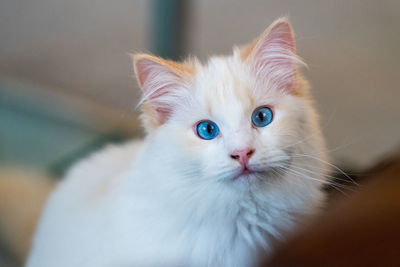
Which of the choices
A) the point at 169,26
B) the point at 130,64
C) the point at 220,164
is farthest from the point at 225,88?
the point at 130,64

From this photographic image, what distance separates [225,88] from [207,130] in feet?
0.30

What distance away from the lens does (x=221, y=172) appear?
0.92m

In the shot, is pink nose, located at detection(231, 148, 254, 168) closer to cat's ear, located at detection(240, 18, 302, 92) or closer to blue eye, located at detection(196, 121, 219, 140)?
blue eye, located at detection(196, 121, 219, 140)

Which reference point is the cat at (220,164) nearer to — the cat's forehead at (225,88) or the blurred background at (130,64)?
the cat's forehead at (225,88)

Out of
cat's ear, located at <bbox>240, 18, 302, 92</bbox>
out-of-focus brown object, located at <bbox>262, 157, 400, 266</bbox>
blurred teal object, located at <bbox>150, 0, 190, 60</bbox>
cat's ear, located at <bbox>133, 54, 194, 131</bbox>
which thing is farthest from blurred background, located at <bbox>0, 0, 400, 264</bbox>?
out-of-focus brown object, located at <bbox>262, 157, 400, 266</bbox>

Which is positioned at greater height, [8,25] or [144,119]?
[8,25]

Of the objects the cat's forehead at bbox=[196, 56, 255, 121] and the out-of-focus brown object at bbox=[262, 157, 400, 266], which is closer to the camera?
the out-of-focus brown object at bbox=[262, 157, 400, 266]

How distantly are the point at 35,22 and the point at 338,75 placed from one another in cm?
196

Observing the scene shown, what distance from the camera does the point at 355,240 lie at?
52 cm

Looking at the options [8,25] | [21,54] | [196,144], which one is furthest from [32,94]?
[196,144]

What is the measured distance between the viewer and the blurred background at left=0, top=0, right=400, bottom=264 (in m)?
2.10

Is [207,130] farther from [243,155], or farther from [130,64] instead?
[130,64]

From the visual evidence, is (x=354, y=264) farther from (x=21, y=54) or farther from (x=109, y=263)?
(x=21, y=54)

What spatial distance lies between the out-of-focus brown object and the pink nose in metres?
0.36
